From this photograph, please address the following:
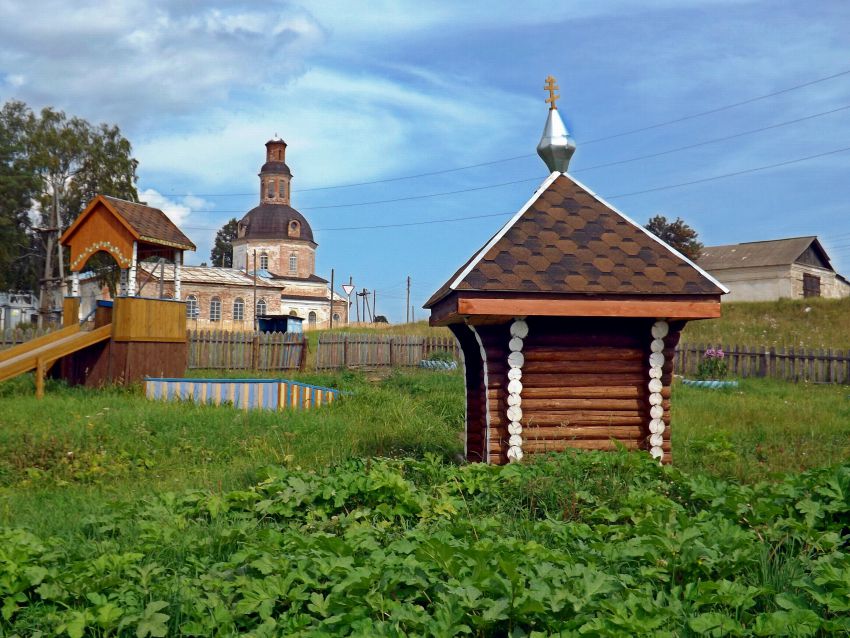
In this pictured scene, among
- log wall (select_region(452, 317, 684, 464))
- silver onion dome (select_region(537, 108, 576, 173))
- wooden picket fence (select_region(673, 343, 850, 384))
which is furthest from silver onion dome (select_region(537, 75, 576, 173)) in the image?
wooden picket fence (select_region(673, 343, 850, 384))

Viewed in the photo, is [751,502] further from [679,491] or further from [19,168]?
[19,168]

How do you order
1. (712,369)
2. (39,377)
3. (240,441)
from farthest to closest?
(712,369) < (39,377) < (240,441)

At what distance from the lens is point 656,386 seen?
22.7ft

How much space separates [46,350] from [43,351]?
2.6 inches

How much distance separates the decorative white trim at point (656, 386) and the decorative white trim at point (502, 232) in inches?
67.5

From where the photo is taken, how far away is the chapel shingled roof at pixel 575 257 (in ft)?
21.4

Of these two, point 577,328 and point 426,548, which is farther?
point 577,328

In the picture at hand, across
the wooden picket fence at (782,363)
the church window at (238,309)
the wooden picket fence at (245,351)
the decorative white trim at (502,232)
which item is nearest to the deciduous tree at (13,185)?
the church window at (238,309)

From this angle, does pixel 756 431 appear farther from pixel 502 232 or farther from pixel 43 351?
pixel 43 351

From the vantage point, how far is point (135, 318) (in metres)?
15.1

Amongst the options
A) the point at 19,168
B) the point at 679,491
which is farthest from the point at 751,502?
the point at 19,168

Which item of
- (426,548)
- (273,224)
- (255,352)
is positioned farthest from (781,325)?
(273,224)

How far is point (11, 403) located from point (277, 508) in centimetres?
960

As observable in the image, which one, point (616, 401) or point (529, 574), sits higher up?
point (616, 401)
